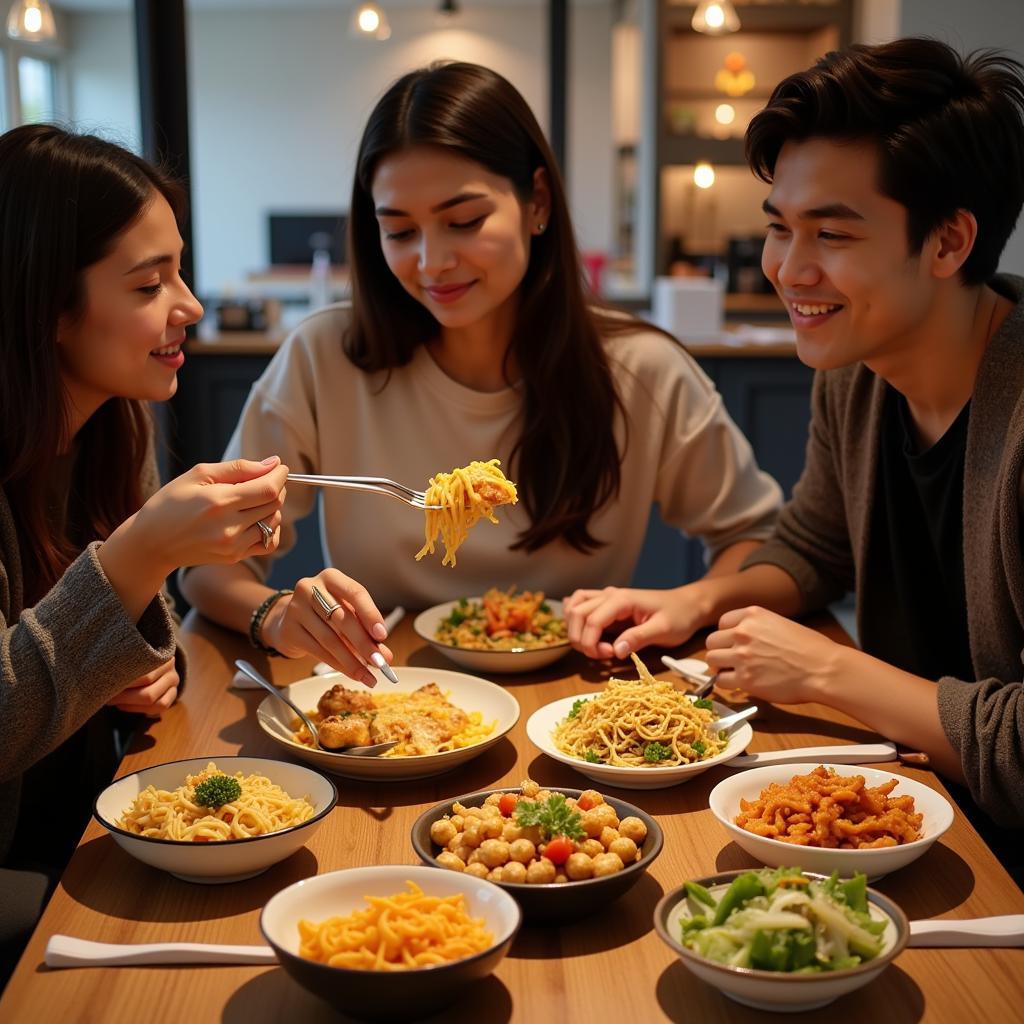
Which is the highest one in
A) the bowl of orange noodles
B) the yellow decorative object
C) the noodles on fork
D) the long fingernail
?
the yellow decorative object

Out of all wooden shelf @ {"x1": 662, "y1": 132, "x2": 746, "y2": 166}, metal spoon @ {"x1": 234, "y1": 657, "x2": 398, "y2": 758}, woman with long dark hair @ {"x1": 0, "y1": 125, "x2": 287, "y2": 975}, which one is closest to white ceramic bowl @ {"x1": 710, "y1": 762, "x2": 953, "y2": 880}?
metal spoon @ {"x1": 234, "y1": 657, "x2": 398, "y2": 758}

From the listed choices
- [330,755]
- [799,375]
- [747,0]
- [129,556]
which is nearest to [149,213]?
[129,556]

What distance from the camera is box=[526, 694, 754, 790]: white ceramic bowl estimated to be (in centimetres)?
150

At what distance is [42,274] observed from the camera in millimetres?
1713

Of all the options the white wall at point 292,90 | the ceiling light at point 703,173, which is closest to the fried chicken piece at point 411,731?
the ceiling light at point 703,173

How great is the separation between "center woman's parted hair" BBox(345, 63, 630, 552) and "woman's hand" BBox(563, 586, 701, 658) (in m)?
0.37

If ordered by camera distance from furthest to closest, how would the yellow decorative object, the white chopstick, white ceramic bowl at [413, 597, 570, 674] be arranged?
the yellow decorative object, white ceramic bowl at [413, 597, 570, 674], the white chopstick

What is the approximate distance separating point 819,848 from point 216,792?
25.8 inches

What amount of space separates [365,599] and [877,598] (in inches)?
38.4

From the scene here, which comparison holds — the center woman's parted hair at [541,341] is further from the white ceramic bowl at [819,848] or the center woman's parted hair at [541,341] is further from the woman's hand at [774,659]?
the white ceramic bowl at [819,848]

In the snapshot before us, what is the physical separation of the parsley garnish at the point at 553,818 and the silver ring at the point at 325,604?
549 mm

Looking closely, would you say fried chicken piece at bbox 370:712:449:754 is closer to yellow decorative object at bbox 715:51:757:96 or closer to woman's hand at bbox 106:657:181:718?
woman's hand at bbox 106:657:181:718

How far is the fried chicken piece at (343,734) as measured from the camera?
62.2 inches

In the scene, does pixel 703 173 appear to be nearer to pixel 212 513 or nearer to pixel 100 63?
pixel 212 513
